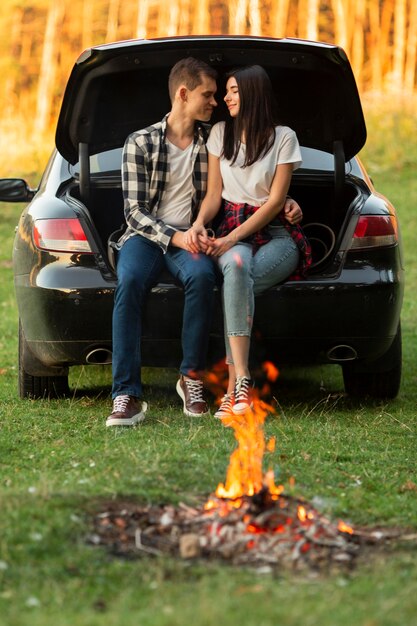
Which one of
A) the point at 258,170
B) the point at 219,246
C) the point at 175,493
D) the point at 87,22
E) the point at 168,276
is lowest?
the point at 175,493

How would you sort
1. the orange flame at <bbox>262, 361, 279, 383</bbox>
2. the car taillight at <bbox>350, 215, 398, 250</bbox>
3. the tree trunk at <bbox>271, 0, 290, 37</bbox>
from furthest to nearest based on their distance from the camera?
A: 1. the tree trunk at <bbox>271, 0, 290, 37</bbox>
2. the orange flame at <bbox>262, 361, 279, 383</bbox>
3. the car taillight at <bbox>350, 215, 398, 250</bbox>

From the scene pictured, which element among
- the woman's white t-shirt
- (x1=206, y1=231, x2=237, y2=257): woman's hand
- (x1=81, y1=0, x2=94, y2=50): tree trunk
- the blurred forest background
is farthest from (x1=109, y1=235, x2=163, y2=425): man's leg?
(x1=81, y1=0, x2=94, y2=50): tree trunk

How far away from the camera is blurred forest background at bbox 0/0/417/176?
64.4 feet

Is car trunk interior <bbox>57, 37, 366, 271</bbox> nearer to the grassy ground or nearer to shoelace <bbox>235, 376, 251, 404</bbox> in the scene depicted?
shoelace <bbox>235, 376, 251, 404</bbox>

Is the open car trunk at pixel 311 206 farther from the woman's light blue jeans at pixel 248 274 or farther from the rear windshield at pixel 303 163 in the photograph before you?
the woman's light blue jeans at pixel 248 274

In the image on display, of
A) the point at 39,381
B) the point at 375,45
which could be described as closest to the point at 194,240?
the point at 39,381

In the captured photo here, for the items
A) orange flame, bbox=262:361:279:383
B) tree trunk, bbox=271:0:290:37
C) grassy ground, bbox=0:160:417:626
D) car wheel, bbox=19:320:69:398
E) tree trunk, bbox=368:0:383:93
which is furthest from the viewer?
tree trunk, bbox=271:0:290:37

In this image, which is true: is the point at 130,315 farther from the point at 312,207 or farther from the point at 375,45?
the point at 375,45

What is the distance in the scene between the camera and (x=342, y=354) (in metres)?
5.64

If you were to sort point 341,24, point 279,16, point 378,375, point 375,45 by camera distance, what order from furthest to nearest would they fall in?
point 375,45, point 341,24, point 279,16, point 378,375

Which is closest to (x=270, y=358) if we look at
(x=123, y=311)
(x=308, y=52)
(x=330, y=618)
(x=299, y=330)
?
(x=299, y=330)

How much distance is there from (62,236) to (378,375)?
1.88m

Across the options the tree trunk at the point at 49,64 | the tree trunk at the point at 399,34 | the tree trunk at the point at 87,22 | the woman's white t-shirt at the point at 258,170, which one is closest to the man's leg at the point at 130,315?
the woman's white t-shirt at the point at 258,170

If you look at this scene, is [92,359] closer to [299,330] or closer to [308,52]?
[299,330]
